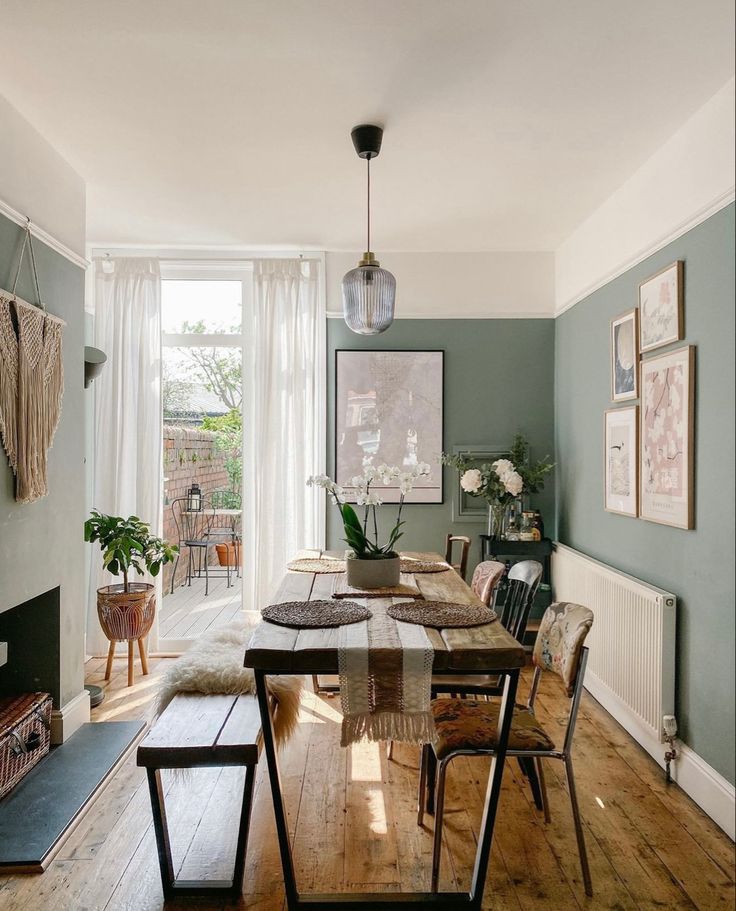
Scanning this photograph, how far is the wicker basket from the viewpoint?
2.69m

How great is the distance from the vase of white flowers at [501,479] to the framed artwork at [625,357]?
3.04 ft

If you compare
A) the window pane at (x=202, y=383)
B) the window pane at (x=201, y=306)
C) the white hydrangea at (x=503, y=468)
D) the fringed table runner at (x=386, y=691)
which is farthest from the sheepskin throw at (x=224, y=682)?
the window pane at (x=201, y=306)

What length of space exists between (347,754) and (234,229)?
3.07m

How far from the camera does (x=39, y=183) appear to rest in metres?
3.05

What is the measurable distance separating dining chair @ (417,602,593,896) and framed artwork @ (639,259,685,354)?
1310mm

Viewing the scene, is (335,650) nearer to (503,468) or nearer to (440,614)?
(440,614)

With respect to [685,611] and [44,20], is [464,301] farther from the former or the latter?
[44,20]

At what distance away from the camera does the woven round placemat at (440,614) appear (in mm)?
2252

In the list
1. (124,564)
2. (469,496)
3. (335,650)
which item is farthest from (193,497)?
(335,650)

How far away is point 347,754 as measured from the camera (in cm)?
316

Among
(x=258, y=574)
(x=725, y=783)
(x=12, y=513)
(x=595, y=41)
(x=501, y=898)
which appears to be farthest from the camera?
(x=258, y=574)

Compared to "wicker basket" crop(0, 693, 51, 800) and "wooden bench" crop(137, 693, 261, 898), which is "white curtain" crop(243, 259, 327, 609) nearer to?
"wicker basket" crop(0, 693, 51, 800)

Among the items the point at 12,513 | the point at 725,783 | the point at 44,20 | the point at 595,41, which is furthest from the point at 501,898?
the point at 44,20

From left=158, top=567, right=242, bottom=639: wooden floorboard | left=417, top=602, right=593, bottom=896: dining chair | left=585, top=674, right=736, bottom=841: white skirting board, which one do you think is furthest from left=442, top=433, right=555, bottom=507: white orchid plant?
left=417, top=602, right=593, bottom=896: dining chair
